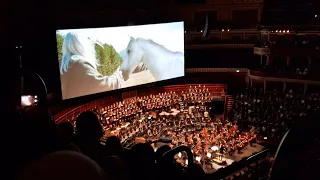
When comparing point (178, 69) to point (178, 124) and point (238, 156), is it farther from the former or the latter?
point (238, 156)

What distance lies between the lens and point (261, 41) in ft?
69.6

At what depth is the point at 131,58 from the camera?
16188mm

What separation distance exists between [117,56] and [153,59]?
2.11 m

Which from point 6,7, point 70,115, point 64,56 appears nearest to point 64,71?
point 64,56

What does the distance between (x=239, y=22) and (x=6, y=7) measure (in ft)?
43.6

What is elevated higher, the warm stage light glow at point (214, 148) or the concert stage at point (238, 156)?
the warm stage light glow at point (214, 148)

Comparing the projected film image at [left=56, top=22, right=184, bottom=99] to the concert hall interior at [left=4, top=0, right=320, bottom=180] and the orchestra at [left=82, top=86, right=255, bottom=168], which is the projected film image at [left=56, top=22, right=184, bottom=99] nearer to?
the concert hall interior at [left=4, top=0, right=320, bottom=180]

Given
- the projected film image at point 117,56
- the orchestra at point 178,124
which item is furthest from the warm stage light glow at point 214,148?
the projected film image at point 117,56

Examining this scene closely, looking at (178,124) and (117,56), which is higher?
(117,56)

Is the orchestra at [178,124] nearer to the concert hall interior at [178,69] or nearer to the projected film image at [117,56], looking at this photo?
the concert hall interior at [178,69]

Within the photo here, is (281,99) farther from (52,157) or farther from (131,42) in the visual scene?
(52,157)

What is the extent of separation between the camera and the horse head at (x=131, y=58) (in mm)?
15953

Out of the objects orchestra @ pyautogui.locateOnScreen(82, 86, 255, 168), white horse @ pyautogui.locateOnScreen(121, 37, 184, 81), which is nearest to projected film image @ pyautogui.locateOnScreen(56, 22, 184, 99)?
white horse @ pyautogui.locateOnScreen(121, 37, 184, 81)

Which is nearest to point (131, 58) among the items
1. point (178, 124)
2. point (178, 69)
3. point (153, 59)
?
point (153, 59)
